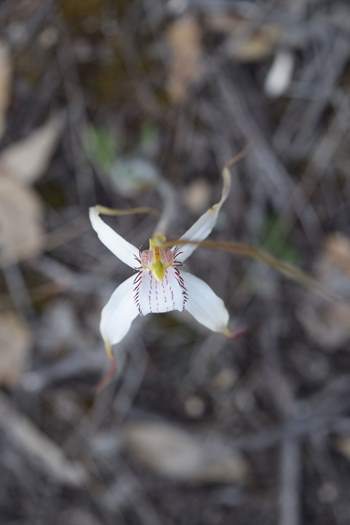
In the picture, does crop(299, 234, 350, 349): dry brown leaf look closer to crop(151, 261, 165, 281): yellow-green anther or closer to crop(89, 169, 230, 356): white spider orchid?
crop(89, 169, 230, 356): white spider orchid

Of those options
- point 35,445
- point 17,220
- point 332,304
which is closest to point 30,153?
point 17,220

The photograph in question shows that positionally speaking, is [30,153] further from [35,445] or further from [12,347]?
[35,445]

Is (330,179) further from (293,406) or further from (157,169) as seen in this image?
(293,406)

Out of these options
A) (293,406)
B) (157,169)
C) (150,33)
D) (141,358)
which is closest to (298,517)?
(293,406)

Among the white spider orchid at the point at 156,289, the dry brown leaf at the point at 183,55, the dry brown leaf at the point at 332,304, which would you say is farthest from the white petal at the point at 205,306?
the dry brown leaf at the point at 183,55

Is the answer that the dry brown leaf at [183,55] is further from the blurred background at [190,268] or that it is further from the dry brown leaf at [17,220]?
the dry brown leaf at [17,220]
